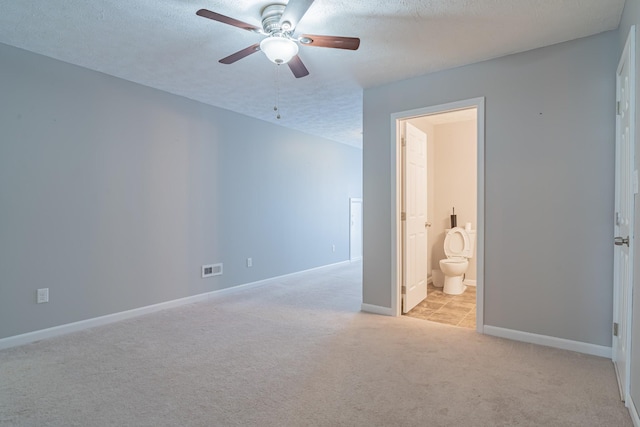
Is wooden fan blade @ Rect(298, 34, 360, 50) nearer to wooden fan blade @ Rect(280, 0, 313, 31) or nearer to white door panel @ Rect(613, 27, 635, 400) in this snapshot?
wooden fan blade @ Rect(280, 0, 313, 31)

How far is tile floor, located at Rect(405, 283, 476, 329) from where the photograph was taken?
3520 millimetres

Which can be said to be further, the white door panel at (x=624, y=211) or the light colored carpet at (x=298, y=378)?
the white door panel at (x=624, y=211)

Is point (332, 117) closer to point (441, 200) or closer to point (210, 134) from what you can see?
point (210, 134)

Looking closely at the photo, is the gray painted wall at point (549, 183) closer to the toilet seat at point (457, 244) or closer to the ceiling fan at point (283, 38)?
the ceiling fan at point (283, 38)

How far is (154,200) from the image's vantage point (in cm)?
385

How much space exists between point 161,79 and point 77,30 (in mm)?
991

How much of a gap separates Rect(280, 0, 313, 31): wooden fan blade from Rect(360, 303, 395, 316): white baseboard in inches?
109

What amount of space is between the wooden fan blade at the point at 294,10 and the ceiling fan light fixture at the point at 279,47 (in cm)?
10

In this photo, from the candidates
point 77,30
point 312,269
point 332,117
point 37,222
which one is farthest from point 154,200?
point 312,269

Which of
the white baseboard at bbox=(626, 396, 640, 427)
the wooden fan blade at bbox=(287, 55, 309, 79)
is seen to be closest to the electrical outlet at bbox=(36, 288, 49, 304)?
the wooden fan blade at bbox=(287, 55, 309, 79)

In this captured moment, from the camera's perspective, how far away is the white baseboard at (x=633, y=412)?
68.0 inches

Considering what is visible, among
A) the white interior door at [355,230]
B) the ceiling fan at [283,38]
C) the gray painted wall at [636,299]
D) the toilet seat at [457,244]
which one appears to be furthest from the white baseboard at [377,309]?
the white interior door at [355,230]

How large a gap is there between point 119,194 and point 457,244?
4.21 m

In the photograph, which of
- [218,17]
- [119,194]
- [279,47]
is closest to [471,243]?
[279,47]
